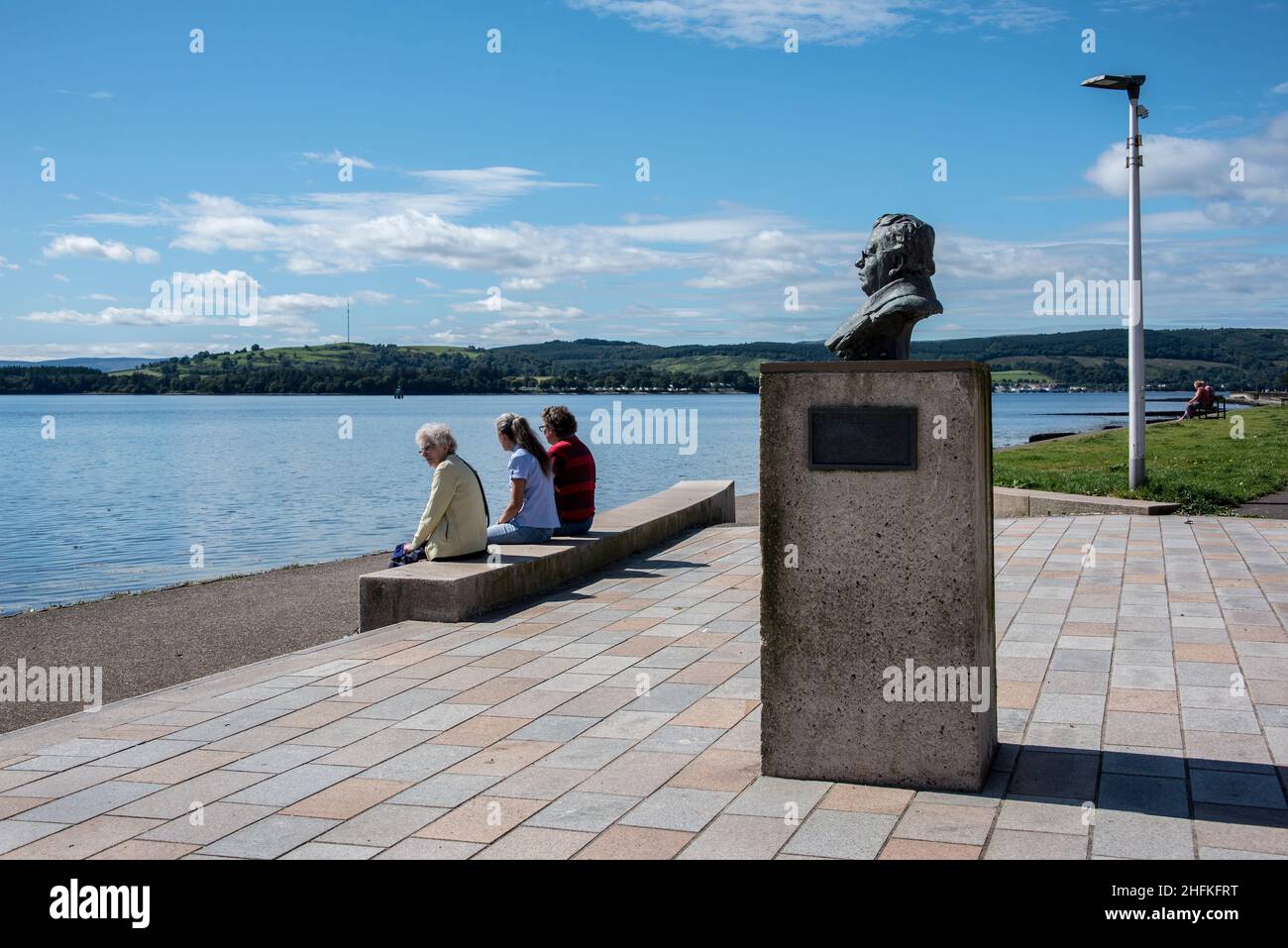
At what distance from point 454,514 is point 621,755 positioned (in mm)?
4478

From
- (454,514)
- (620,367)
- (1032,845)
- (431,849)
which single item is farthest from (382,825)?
(620,367)

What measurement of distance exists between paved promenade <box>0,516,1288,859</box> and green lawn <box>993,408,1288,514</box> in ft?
22.6

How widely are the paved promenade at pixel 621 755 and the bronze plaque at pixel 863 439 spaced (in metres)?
1.29

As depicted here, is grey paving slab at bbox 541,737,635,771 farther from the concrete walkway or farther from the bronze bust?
the concrete walkway

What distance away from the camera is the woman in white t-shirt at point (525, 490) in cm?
1028

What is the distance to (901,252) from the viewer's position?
16.7 feet

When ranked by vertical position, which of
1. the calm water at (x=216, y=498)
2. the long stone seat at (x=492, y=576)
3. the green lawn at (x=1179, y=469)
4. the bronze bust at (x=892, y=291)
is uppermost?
the bronze bust at (x=892, y=291)

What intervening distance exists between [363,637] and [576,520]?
346cm

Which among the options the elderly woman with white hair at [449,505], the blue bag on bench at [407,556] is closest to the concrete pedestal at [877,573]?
the elderly woman with white hair at [449,505]

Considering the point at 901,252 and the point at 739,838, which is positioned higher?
the point at 901,252

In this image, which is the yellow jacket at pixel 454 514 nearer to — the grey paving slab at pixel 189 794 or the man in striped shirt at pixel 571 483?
the man in striped shirt at pixel 571 483

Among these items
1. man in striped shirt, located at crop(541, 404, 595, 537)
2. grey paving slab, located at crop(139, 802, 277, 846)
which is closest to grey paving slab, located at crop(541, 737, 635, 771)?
grey paving slab, located at crop(139, 802, 277, 846)

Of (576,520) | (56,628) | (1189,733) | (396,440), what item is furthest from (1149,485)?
(396,440)

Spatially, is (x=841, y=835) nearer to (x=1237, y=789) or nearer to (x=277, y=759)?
(x=1237, y=789)
